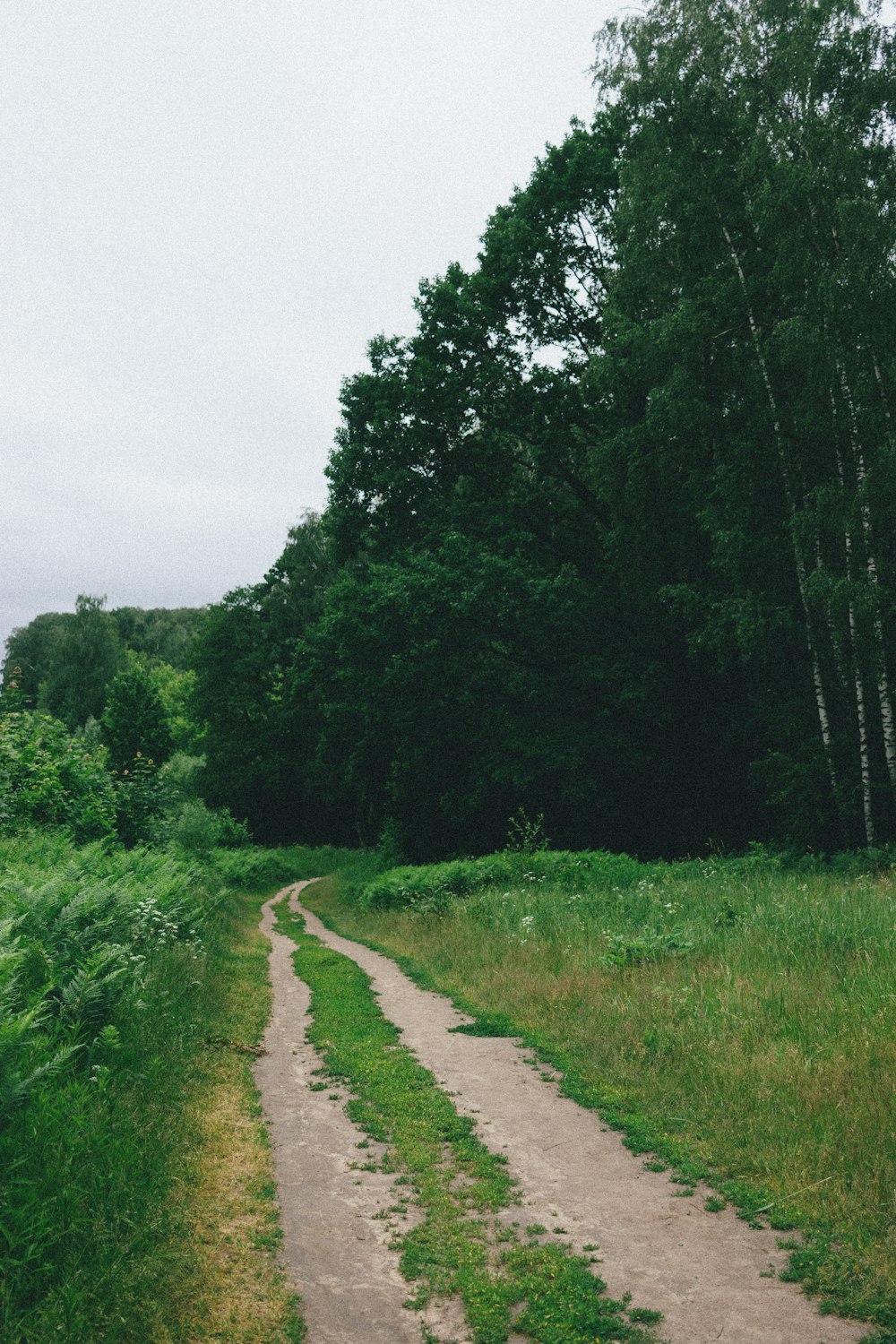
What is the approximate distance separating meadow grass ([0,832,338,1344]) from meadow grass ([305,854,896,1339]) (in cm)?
259

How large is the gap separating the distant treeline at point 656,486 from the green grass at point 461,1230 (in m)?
12.0

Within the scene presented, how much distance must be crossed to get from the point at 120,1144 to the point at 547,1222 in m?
2.36

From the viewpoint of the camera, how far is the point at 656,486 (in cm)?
2009

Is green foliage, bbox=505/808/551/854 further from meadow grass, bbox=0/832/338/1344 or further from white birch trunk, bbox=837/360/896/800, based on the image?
meadow grass, bbox=0/832/338/1344

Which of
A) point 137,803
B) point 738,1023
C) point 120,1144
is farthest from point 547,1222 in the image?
point 137,803

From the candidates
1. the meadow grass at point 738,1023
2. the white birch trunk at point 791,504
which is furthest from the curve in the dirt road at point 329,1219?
the white birch trunk at point 791,504

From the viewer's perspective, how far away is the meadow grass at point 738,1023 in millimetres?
4508

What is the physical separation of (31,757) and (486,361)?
16.9 meters

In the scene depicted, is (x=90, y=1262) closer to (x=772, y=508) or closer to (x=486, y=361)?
(x=772, y=508)

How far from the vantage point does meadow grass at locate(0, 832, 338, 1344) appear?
357 centimetres

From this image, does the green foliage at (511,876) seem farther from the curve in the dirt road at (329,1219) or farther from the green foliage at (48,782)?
the curve in the dirt road at (329,1219)

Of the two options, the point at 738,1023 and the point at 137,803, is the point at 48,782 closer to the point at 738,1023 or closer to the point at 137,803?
the point at 137,803

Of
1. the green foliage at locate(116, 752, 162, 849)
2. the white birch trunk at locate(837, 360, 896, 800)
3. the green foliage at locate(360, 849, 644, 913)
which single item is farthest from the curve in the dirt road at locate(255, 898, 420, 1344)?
the white birch trunk at locate(837, 360, 896, 800)

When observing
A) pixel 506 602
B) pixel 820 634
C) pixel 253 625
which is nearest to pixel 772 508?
pixel 820 634
